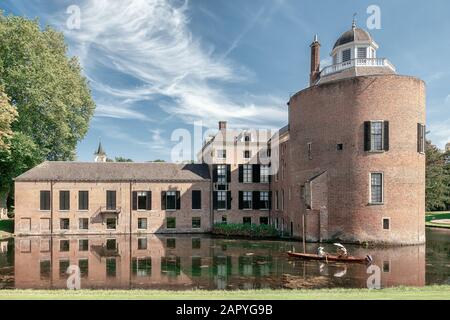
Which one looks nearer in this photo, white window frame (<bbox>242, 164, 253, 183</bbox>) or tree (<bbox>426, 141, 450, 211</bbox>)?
white window frame (<bbox>242, 164, 253, 183</bbox>)

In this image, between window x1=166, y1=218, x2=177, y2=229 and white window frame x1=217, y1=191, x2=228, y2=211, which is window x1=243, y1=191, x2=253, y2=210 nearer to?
white window frame x1=217, y1=191, x2=228, y2=211

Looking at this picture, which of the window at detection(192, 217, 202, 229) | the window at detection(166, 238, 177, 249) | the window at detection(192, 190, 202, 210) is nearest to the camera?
the window at detection(166, 238, 177, 249)

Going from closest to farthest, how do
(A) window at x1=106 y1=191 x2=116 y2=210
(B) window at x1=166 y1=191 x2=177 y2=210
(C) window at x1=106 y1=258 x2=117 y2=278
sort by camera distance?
(C) window at x1=106 y1=258 x2=117 y2=278 < (A) window at x1=106 y1=191 x2=116 y2=210 < (B) window at x1=166 y1=191 x2=177 y2=210

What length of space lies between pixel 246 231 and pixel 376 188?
12.7 m

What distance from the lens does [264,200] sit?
4047cm

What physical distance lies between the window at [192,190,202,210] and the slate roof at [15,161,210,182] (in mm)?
1428

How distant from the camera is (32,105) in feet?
118

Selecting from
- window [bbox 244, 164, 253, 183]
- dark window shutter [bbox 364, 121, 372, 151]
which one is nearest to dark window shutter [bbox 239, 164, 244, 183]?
window [bbox 244, 164, 253, 183]

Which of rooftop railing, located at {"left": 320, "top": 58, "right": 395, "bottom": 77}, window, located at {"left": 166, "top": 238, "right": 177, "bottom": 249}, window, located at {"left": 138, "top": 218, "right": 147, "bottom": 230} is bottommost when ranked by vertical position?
window, located at {"left": 166, "top": 238, "right": 177, "bottom": 249}

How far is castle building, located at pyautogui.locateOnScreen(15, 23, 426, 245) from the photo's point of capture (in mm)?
27562

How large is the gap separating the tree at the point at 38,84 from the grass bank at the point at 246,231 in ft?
64.4

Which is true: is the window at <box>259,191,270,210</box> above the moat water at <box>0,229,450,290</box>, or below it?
above

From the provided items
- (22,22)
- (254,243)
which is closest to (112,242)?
(254,243)
